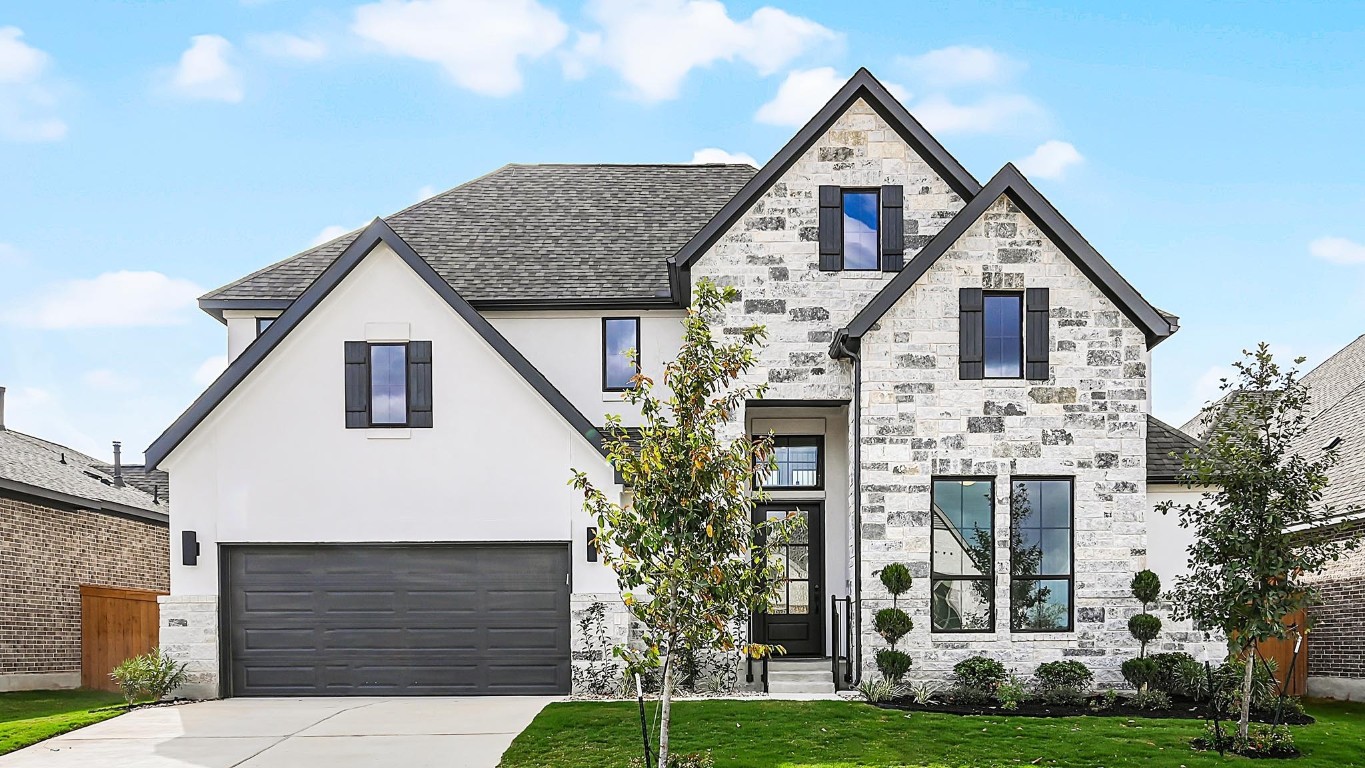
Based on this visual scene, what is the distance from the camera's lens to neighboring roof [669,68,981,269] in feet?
51.9

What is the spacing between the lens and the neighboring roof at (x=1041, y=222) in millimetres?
14945

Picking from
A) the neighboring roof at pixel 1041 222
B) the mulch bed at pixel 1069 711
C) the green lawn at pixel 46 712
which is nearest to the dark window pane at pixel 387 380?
the green lawn at pixel 46 712

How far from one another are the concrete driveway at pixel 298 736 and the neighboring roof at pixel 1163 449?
934 centimetres

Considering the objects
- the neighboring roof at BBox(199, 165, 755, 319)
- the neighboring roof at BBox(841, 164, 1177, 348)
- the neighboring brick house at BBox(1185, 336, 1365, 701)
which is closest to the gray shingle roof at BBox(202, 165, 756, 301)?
the neighboring roof at BBox(199, 165, 755, 319)

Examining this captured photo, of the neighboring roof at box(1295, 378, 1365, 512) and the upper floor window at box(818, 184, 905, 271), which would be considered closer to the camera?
the upper floor window at box(818, 184, 905, 271)

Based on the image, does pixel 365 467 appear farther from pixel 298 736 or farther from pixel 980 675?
pixel 980 675

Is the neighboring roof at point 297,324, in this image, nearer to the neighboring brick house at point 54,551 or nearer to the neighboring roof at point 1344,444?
the neighboring brick house at point 54,551

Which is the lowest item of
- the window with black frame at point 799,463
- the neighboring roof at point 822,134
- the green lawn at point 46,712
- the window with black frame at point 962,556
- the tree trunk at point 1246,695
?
the green lawn at point 46,712

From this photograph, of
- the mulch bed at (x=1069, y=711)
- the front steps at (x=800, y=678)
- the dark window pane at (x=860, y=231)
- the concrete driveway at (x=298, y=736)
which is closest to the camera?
the concrete driveway at (x=298, y=736)

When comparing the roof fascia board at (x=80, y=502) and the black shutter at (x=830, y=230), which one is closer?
the black shutter at (x=830, y=230)

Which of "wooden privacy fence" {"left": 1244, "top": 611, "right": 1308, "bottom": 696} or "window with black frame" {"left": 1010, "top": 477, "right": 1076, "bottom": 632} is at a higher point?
"window with black frame" {"left": 1010, "top": 477, "right": 1076, "bottom": 632}

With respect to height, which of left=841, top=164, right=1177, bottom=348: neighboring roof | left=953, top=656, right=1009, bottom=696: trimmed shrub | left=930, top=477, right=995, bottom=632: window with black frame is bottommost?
left=953, top=656, right=1009, bottom=696: trimmed shrub

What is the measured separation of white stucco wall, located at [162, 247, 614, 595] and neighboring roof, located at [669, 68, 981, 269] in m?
3.44

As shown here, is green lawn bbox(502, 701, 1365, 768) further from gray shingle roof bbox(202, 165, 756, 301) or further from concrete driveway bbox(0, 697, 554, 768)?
gray shingle roof bbox(202, 165, 756, 301)
